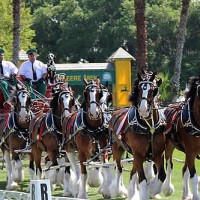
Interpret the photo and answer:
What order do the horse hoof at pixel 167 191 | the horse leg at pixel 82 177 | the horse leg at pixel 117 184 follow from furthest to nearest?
the horse leg at pixel 117 184
the horse leg at pixel 82 177
the horse hoof at pixel 167 191

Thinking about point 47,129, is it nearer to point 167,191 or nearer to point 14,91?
point 14,91

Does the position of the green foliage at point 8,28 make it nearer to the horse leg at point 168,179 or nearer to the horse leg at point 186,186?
the horse leg at point 168,179

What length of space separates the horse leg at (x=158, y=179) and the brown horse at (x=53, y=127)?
2.96 metres

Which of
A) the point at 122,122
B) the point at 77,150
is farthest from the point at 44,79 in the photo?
the point at 122,122

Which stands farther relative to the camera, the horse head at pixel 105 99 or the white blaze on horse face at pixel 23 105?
the white blaze on horse face at pixel 23 105

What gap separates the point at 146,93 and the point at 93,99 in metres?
2.06

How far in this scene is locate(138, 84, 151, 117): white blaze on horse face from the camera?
13648 millimetres

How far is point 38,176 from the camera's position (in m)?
17.7

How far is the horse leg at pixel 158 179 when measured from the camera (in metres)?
14.4

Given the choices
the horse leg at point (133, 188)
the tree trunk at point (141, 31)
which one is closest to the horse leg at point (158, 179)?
the horse leg at point (133, 188)

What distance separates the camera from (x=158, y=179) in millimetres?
14586

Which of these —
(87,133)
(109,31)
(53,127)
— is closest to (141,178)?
(87,133)

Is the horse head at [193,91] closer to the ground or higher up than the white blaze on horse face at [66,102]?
higher up

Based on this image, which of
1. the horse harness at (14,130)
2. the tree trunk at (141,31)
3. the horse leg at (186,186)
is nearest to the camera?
the horse leg at (186,186)
